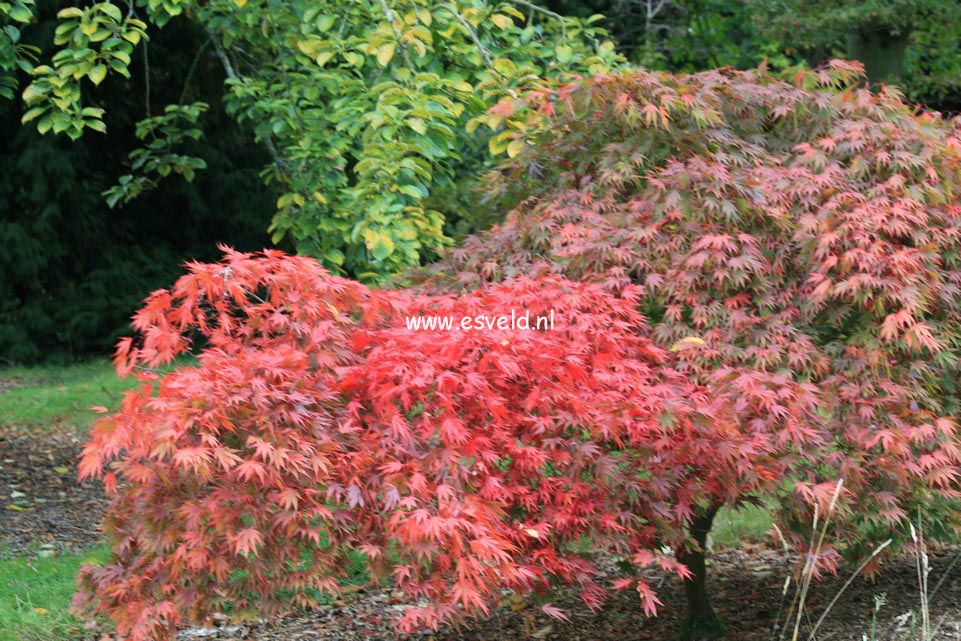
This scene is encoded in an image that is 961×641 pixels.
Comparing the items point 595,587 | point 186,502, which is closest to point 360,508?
point 186,502

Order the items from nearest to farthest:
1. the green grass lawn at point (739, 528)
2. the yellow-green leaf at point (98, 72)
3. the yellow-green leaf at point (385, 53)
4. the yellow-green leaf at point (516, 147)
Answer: the yellow-green leaf at point (516, 147) < the yellow-green leaf at point (385, 53) < the yellow-green leaf at point (98, 72) < the green grass lawn at point (739, 528)

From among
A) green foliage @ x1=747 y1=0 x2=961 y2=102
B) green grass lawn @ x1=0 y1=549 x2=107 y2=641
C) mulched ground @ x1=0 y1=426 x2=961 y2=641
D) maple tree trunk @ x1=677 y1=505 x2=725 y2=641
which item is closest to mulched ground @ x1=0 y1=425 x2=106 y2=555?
mulched ground @ x1=0 y1=426 x2=961 y2=641

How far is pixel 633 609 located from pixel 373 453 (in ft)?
7.52

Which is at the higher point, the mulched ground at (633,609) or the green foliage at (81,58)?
the green foliage at (81,58)

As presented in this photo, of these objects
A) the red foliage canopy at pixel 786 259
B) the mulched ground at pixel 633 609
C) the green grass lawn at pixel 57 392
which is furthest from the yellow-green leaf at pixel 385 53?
the green grass lawn at pixel 57 392

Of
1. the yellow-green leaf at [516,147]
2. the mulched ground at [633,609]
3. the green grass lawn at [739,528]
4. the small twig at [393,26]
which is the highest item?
the small twig at [393,26]

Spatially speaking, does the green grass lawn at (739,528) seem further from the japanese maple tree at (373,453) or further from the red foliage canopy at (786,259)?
the japanese maple tree at (373,453)

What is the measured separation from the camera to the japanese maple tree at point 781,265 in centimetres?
338

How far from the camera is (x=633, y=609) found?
185 inches

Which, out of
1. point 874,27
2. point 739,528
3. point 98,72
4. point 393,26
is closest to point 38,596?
point 98,72

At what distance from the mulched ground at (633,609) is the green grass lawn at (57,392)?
199cm

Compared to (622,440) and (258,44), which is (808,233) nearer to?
(622,440)

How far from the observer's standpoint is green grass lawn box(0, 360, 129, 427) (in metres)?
8.20

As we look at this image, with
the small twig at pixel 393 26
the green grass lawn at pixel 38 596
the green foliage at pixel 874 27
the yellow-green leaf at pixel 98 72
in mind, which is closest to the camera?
the green grass lawn at pixel 38 596
